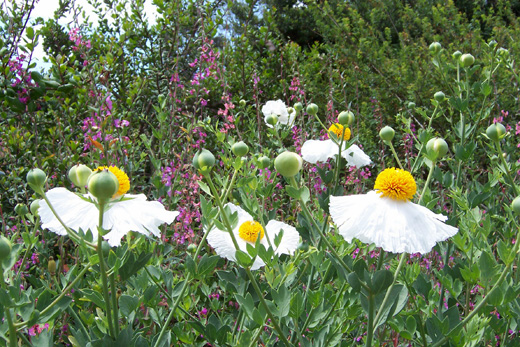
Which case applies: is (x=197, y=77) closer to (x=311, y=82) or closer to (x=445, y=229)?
(x=445, y=229)

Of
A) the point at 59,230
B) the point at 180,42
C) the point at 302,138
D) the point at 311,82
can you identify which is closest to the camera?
the point at 59,230

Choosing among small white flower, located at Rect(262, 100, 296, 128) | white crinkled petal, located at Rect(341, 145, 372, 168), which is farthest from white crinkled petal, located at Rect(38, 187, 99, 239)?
small white flower, located at Rect(262, 100, 296, 128)

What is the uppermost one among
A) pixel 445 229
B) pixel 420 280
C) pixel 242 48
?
pixel 242 48

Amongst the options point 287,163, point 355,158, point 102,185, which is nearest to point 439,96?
point 355,158

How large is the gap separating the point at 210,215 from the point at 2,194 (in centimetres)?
172

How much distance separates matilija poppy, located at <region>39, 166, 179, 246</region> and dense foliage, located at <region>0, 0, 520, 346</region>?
50mm

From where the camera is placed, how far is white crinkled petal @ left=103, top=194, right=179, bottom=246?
2.82 feet

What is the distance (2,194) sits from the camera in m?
2.16

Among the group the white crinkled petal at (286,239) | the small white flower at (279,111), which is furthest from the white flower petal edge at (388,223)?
the small white flower at (279,111)

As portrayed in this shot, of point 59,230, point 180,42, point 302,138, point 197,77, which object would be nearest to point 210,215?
point 59,230

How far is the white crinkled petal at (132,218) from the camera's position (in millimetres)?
859

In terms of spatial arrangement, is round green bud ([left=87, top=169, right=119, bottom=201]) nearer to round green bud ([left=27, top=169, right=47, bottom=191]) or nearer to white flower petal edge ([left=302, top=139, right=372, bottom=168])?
round green bud ([left=27, top=169, right=47, bottom=191])

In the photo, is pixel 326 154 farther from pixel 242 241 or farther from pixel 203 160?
pixel 203 160

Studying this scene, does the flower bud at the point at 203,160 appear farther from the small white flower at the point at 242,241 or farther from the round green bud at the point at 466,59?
the round green bud at the point at 466,59
